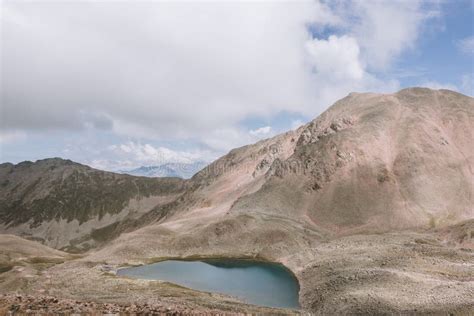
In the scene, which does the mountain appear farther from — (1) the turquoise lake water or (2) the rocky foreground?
(2) the rocky foreground

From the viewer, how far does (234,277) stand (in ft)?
363

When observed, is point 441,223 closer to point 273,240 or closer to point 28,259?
point 273,240

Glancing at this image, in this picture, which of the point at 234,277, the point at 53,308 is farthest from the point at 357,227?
the point at 53,308

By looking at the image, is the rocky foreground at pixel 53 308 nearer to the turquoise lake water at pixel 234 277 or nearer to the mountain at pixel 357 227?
the mountain at pixel 357 227

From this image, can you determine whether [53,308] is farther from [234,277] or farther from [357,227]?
[357,227]

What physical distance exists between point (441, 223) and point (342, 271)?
7298 cm

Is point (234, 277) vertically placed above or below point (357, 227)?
below

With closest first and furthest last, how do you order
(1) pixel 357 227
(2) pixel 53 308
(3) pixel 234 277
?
(2) pixel 53 308, (3) pixel 234 277, (1) pixel 357 227

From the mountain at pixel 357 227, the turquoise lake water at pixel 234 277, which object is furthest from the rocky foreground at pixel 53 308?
the turquoise lake water at pixel 234 277

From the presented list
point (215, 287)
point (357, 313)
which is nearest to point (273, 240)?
point (215, 287)

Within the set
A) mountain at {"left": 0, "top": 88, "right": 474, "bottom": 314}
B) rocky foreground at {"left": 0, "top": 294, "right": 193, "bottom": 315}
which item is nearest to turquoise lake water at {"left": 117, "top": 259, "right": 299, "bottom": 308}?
mountain at {"left": 0, "top": 88, "right": 474, "bottom": 314}

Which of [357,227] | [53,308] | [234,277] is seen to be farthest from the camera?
[357,227]

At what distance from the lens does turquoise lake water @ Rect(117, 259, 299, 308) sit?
292ft

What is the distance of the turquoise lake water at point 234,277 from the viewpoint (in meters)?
89.0
